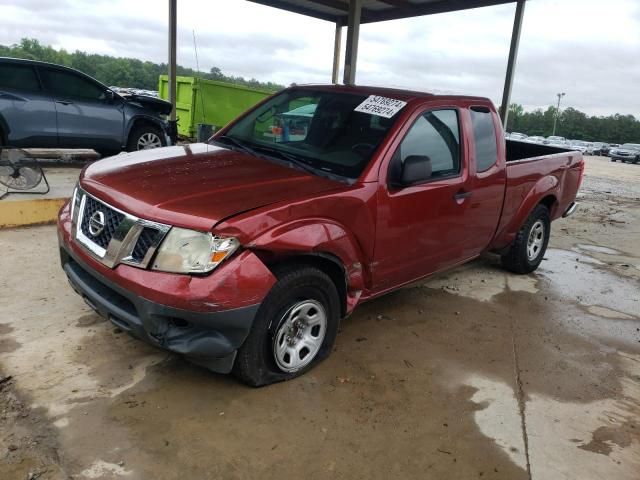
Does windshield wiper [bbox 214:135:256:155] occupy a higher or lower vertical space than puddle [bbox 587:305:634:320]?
higher

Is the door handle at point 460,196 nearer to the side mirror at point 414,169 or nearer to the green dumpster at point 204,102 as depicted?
the side mirror at point 414,169

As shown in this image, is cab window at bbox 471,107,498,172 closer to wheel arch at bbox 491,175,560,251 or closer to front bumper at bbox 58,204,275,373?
wheel arch at bbox 491,175,560,251

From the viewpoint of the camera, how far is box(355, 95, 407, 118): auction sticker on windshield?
12.1 ft

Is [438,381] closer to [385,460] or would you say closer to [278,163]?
[385,460]

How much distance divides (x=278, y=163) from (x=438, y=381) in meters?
1.79

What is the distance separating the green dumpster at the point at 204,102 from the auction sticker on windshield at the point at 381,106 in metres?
9.37

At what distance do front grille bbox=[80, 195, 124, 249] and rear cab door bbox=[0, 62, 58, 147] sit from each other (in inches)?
227

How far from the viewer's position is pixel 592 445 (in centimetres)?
288

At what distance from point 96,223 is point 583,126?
104956 millimetres

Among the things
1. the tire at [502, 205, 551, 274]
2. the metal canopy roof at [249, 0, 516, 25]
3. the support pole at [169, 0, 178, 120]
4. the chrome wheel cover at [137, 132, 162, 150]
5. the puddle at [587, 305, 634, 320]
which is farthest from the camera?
the metal canopy roof at [249, 0, 516, 25]

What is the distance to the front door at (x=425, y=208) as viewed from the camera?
350cm

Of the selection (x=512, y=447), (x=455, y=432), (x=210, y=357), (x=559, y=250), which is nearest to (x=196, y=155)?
(x=210, y=357)

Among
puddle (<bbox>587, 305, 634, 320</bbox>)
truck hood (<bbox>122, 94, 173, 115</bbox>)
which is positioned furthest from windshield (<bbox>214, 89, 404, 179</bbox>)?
truck hood (<bbox>122, 94, 173, 115</bbox>)

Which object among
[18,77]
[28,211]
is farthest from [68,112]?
[28,211]
